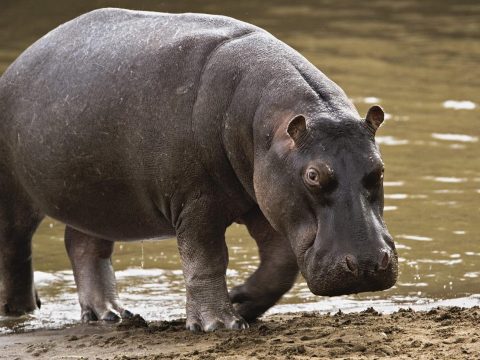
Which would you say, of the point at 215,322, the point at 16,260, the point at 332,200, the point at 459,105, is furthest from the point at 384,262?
the point at 459,105

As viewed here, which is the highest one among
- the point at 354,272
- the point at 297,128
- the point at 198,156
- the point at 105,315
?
the point at 297,128

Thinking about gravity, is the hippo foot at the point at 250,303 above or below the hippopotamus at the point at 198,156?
below

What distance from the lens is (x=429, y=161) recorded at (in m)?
11.8

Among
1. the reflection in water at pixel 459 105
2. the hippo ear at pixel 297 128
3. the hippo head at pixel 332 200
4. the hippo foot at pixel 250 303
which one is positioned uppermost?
the reflection in water at pixel 459 105

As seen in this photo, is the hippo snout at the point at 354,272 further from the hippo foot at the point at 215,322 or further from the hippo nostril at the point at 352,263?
the hippo foot at the point at 215,322

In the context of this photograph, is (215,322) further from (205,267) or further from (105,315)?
(105,315)

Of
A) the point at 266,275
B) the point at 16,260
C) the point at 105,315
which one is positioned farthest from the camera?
the point at 16,260

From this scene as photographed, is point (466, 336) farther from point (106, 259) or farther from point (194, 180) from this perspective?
point (106, 259)

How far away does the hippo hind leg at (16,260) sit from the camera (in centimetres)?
779

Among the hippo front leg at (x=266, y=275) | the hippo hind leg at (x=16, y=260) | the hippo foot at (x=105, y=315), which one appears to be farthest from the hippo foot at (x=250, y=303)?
the hippo hind leg at (x=16, y=260)

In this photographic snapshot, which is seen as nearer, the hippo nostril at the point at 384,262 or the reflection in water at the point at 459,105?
Result: the hippo nostril at the point at 384,262

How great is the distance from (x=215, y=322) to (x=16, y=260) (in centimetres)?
173

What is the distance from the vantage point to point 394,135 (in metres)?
12.9

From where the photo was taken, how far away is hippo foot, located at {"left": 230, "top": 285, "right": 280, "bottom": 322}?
272 inches
